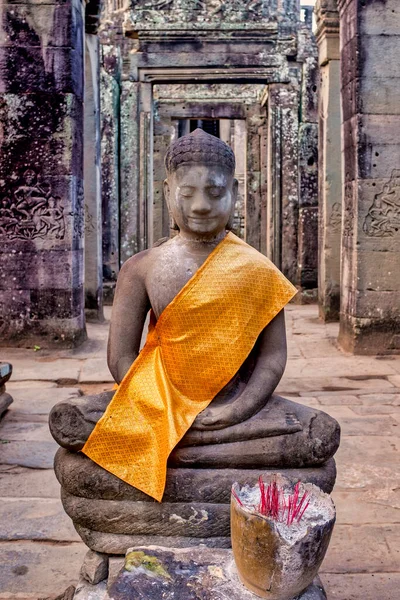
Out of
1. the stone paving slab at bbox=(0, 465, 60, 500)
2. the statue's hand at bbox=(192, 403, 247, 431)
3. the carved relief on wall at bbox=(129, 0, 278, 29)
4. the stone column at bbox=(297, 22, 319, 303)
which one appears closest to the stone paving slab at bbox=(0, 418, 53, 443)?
the stone paving slab at bbox=(0, 465, 60, 500)

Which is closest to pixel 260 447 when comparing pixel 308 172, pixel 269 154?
pixel 308 172

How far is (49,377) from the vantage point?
6.04 metres

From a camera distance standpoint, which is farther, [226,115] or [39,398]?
[226,115]

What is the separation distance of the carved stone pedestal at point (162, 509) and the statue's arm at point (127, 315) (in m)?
0.43

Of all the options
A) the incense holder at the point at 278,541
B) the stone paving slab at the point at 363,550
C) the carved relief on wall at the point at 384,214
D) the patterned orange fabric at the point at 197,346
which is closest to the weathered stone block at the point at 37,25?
the carved relief on wall at the point at 384,214

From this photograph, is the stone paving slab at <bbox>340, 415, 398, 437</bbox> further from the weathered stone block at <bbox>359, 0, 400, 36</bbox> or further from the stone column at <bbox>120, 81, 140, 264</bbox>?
the stone column at <bbox>120, 81, 140, 264</bbox>

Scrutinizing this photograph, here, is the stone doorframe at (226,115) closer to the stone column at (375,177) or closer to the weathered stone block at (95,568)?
the stone column at (375,177)

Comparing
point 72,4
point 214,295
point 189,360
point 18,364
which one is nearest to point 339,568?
point 189,360

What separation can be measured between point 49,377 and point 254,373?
12.6ft

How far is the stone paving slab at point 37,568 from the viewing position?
252 cm

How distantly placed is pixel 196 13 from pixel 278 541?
1108 centimetres

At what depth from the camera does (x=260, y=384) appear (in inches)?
97.7

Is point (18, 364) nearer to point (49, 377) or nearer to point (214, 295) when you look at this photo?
point (49, 377)

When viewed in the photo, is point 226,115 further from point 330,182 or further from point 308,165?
point 330,182
